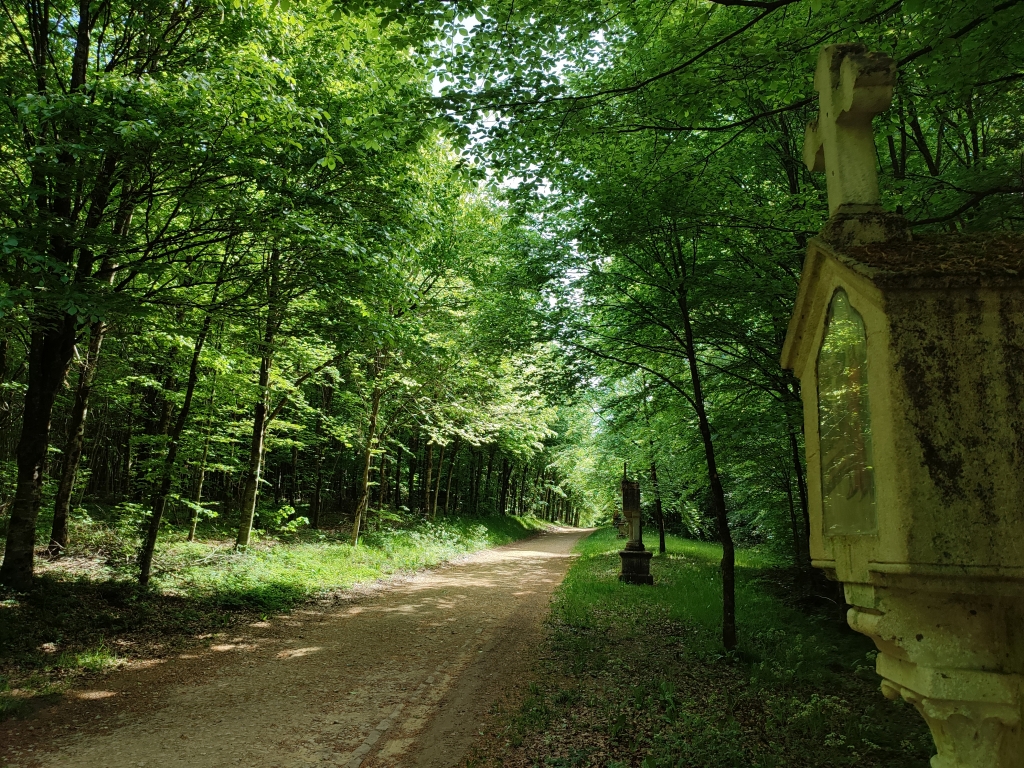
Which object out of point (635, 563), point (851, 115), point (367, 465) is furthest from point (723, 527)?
point (367, 465)

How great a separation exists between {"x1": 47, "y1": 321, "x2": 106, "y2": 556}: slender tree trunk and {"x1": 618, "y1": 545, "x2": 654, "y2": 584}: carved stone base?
12.0 meters

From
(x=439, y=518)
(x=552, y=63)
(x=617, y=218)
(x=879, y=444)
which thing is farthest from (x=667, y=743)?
(x=439, y=518)

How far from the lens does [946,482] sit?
1.73m

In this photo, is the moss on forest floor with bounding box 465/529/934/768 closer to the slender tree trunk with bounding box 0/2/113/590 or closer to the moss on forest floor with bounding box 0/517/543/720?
the moss on forest floor with bounding box 0/517/543/720

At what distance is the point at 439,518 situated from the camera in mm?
24391

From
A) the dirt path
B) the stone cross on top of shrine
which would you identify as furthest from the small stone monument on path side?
the stone cross on top of shrine

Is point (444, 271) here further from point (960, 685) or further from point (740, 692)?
point (960, 685)

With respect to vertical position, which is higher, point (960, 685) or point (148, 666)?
point (960, 685)

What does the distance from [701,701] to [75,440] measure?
11228 millimetres

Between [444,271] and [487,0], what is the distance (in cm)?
1102

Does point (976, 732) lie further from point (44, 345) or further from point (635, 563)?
point (635, 563)

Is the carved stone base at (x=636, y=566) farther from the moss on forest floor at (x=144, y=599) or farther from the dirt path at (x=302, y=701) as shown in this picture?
the moss on forest floor at (x=144, y=599)

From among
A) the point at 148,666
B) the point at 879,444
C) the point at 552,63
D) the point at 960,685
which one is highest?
the point at 552,63

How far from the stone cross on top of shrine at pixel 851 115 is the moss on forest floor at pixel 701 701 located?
4.53 meters
